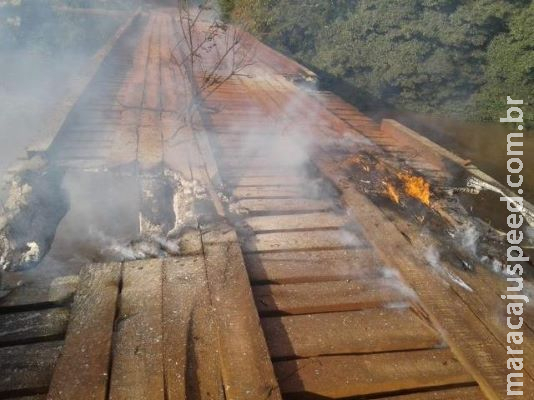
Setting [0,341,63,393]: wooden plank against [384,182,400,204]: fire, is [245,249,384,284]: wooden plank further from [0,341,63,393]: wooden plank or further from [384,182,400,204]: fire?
[0,341,63,393]: wooden plank

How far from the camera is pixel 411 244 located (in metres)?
3.20

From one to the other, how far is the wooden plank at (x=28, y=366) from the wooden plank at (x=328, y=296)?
1.20m

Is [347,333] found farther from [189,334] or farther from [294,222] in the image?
[294,222]

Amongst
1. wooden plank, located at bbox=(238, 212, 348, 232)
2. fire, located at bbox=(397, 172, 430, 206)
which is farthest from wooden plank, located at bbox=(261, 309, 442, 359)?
fire, located at bbox=(397, 172, 430, 206)

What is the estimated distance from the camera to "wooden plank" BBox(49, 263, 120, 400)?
178 centimetres

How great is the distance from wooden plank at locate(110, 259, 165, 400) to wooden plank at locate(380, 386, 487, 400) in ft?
3.93

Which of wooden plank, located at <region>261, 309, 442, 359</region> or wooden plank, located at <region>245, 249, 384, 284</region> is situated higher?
wooden plank, located at <region>245, 249, 384, 284</region>

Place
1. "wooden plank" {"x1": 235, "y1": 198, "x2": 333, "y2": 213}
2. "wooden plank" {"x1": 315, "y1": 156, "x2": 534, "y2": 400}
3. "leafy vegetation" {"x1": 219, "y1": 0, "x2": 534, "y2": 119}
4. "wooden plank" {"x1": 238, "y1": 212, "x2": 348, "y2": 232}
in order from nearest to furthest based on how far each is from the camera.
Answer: "wooden plank" {"x1": 315, "y1": 156, "x2": 534, "y2": 400} → "wooden plank" {"x1": 238, "y1": 212, "x2": 348, "y2": 232} → "wooden plank" {"x1": 235, "y1": 198, "x2": 333, "y2": 213} → "leafy vegetation" {"x1": 219, "y1": 0, "x2": 534, "y2": 119}

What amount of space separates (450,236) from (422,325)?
1263 millimetres

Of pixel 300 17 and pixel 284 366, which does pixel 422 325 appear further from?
pixel 300 17

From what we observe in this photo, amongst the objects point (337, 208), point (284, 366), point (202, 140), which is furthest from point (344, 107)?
point (284, 366)

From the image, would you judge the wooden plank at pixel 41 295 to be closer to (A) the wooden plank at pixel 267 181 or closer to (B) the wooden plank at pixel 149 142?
(B) the wooden plank at pixel 149 142

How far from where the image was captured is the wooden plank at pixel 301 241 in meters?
3.10

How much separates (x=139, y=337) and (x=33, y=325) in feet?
2.28
